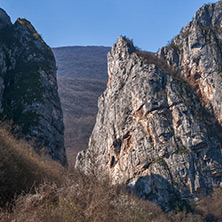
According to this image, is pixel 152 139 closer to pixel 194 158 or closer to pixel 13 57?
pixel 194 158

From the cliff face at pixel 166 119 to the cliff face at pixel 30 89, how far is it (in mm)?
11035

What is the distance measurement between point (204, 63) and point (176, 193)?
26055mm

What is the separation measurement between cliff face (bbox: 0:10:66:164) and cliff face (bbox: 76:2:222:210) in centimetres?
1104

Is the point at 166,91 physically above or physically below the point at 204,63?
below

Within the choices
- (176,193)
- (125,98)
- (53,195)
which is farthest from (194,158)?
(53,195)

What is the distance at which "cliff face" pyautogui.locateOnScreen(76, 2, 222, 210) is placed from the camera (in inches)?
1478

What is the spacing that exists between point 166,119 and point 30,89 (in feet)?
78.6

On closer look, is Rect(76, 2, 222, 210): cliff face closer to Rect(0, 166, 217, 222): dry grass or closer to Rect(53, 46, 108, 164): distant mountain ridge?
Rect(53, 46, 108, 164): distant mountain ridge

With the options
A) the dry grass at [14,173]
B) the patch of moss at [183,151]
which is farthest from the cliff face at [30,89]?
the patch of moss at [183,151]

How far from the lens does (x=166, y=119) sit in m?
42.6

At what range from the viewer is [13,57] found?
108 feet

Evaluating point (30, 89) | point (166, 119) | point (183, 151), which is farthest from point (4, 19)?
point (183, 151)

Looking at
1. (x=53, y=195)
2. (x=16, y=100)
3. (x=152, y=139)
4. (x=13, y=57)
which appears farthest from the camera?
(x=152, y=139)

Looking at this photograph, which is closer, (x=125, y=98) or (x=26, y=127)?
(x=26, y=127)
